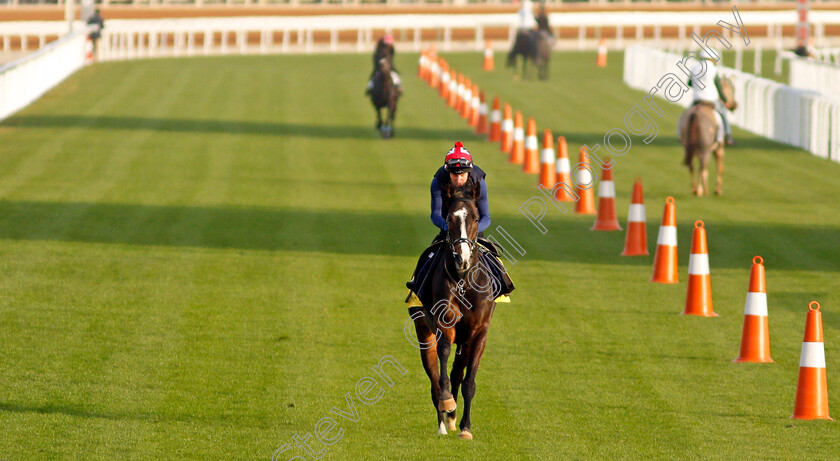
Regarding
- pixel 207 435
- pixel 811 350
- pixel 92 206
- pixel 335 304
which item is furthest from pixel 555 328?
pixel 92 206

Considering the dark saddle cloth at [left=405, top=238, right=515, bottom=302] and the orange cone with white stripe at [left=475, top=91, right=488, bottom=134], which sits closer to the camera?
the dark saddle cloth at [left=405, top=238, right=515, bottom=302]

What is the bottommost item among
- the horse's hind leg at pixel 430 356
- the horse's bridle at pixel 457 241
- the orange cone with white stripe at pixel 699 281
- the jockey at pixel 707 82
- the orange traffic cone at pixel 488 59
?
the orange traffic cone at pixel 488 59

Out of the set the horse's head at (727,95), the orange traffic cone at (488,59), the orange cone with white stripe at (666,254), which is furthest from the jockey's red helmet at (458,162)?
the orange traffic cone at (488,59)

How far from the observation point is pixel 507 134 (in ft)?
100.0

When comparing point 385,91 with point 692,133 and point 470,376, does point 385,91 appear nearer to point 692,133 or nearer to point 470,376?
point 692,133

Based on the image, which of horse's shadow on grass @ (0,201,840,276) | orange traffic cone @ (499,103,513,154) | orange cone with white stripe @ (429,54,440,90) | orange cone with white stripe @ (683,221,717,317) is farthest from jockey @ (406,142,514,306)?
orange cone with white stripe @ (429,54,440,90)

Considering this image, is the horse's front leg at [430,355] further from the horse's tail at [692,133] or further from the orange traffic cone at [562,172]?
the horse's tail at [692,133]

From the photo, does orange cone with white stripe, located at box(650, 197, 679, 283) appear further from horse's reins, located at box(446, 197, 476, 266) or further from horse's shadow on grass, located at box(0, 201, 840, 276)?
horse's reins, located at box(446, 197, 476, 266)

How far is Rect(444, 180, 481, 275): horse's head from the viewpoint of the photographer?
30.8 ft

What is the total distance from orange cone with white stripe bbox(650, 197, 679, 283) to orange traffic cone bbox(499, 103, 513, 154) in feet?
45.4

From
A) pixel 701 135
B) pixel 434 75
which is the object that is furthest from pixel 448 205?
pixel 434 75

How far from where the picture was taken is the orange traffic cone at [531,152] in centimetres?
2677

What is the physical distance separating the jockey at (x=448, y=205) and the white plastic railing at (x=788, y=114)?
20.6 m

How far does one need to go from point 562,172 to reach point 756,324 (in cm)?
1119
